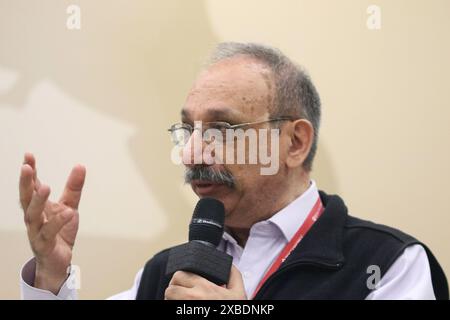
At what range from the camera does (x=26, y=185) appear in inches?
56.1

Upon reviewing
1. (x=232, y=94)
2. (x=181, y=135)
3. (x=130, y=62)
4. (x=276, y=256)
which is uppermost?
(x=130, y=62)

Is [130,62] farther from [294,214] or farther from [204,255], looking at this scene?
[204,255]

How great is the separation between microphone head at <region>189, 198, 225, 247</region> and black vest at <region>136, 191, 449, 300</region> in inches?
9.8

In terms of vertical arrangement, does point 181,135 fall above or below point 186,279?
above

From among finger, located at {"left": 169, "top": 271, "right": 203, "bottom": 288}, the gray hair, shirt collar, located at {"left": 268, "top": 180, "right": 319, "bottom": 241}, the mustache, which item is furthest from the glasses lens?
finger, located at {"left": 169, "top": 271, "right": 203, "bottom": 288}

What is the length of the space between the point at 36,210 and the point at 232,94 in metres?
0.65

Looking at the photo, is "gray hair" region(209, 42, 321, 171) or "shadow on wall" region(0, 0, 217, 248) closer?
"gray hair" region(209, 42, 321, 171)

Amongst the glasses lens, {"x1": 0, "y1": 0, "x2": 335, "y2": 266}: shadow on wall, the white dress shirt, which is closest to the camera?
the white dress shirt

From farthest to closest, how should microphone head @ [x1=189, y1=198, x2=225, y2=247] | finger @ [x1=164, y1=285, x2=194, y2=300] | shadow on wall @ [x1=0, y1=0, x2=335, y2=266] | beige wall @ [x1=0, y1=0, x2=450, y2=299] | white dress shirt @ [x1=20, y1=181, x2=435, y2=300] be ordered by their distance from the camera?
shadow on wall @ [x1=0, y1=0, x2=335, y2=266] → beige wall @ [x1=0, y1=0, x2=450, y2=299] → white dress shirt @ [x1=20, y1=181, x2=435, y2=300] → microphone head @ [x1=189, y1=198, x2=225, y2=247] → finger @ [x1=164, y1=285, x2=194, y2=300]

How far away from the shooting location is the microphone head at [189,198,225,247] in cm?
138

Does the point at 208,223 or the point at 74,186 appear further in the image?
the point at 74,186

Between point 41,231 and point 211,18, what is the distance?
1.60m

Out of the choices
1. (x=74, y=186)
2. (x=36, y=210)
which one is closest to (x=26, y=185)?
(x=36, y=210)

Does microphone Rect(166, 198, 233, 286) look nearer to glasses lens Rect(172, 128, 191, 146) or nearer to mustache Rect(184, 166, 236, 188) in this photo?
mustache Rect(184, 166, 236, 188)
